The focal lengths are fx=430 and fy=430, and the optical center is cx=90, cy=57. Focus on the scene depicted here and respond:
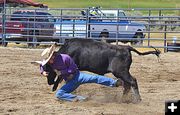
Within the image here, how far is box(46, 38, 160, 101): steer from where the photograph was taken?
6305 mm

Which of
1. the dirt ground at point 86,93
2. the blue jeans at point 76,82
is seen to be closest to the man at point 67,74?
the blue jeans at point 76,82

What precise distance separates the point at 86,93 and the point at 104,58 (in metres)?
0.93

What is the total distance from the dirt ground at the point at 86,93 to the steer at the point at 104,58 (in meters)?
0.36

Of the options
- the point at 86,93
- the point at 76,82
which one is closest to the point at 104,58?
A: the point at 76,82

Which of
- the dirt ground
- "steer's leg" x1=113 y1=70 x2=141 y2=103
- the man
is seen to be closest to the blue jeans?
the man

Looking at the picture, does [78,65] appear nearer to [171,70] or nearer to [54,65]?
[54,65]

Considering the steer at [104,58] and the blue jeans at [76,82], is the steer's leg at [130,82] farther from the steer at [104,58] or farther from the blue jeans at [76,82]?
the blue jeans at [76,82]

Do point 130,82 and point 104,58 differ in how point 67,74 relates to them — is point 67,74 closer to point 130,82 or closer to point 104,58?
point 104,58

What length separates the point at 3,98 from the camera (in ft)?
20.7

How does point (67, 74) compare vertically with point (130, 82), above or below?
above

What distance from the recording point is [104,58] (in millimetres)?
6418

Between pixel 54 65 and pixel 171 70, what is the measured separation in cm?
512

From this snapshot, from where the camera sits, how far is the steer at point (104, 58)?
6305 mm

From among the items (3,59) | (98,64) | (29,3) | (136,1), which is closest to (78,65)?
(98,64)
